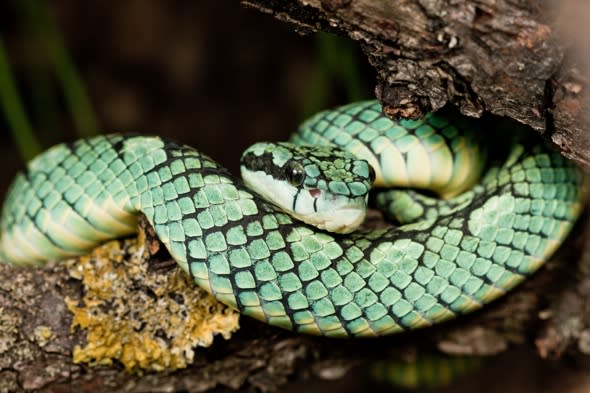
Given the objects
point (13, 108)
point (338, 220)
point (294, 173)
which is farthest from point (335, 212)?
point (13, 108)

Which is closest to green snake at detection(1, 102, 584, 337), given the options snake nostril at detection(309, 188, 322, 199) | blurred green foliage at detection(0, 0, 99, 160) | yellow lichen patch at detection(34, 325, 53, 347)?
snake nostril at detection(309, 188, 322, 199)

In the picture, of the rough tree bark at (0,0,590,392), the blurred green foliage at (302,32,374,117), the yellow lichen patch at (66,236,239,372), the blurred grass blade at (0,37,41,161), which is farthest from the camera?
the blurred green foliage at (302,32,374,117)

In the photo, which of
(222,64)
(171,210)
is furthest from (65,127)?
(171,210)

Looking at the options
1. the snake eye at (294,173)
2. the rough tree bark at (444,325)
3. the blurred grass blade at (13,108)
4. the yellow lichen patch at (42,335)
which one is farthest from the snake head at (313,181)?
the blurred grass blade at (13,108)

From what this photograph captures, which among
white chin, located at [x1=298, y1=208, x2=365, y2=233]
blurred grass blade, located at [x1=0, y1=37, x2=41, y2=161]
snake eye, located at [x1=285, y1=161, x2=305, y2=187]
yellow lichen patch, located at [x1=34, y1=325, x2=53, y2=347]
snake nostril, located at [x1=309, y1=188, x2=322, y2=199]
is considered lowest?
yellow lichen patch, located at [x1=34, y1=325, x2=53, y2=347]

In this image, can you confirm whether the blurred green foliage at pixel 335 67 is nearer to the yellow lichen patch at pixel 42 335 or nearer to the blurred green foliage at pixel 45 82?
the blurred green foliage at pixel 45 82

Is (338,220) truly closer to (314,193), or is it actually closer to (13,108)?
(314,193)

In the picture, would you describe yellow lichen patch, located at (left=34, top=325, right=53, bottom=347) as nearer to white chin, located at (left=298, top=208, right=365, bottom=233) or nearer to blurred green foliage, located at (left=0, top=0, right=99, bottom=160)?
white chin, located at (left=298, top=208, right=365, bottom=233)
